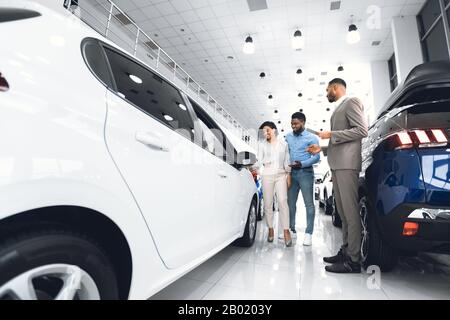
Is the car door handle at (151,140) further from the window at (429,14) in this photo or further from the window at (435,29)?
the window at (429,14)

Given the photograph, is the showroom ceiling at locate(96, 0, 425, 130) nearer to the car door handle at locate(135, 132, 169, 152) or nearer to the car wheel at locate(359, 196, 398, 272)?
the car wheel at locate(359, 196, 398, 272)

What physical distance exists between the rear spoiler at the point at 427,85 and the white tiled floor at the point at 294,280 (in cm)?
127

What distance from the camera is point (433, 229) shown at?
1229 mm

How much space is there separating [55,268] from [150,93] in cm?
81

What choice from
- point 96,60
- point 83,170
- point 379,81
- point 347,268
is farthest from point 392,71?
point 83,170

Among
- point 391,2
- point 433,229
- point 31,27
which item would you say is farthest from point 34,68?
point 391,2

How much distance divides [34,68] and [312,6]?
599cm

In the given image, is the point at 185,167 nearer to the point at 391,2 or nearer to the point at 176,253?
the point at 176,253

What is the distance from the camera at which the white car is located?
21.1 inches

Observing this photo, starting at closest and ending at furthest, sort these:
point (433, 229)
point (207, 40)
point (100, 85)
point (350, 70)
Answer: point (100, 85), point (433, 229), point (207, 40), point (350, 70)

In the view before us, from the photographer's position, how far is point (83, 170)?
0.65 metres

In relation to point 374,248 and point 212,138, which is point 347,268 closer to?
point 374,248

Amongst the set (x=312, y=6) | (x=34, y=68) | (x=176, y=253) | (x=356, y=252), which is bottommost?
(x=356, y=252)

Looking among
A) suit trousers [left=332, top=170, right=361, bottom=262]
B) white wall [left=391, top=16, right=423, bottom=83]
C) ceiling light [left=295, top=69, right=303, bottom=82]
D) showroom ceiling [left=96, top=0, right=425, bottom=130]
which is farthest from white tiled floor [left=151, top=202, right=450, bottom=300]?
ceiling light [left=295, top=69, right=303, bottom=82]
